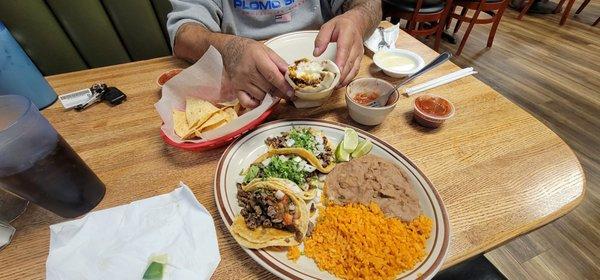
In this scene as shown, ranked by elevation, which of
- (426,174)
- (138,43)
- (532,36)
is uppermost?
(426,174)

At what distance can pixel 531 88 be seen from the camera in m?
3.81

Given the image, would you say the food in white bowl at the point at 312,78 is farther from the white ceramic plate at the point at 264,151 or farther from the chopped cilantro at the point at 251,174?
the chopped cilantro at the point at 251,174

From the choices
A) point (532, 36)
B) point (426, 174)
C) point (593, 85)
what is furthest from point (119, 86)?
point (532, 36)

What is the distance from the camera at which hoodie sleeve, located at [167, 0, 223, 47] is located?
1.58 m

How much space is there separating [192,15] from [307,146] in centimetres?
106

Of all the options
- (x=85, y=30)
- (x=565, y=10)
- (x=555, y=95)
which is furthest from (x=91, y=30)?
(x=565, y=10)

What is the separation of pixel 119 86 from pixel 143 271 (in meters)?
1.06

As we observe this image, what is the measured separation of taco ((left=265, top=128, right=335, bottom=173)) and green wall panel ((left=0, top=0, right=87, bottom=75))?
1.77 m

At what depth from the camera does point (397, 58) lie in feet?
5.34

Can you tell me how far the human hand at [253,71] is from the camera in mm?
1183

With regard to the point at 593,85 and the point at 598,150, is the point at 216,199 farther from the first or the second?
the point at 593,85

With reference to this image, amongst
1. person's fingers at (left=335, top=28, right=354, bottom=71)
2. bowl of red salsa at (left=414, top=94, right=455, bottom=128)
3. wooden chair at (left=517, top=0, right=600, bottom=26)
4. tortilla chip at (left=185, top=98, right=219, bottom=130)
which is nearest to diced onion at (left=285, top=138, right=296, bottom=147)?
tortilla chip at (left=185, top=98, right=219, bottom=130)

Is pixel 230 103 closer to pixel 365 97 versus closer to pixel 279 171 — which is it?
pixel 279 171

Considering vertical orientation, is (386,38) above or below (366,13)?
below
